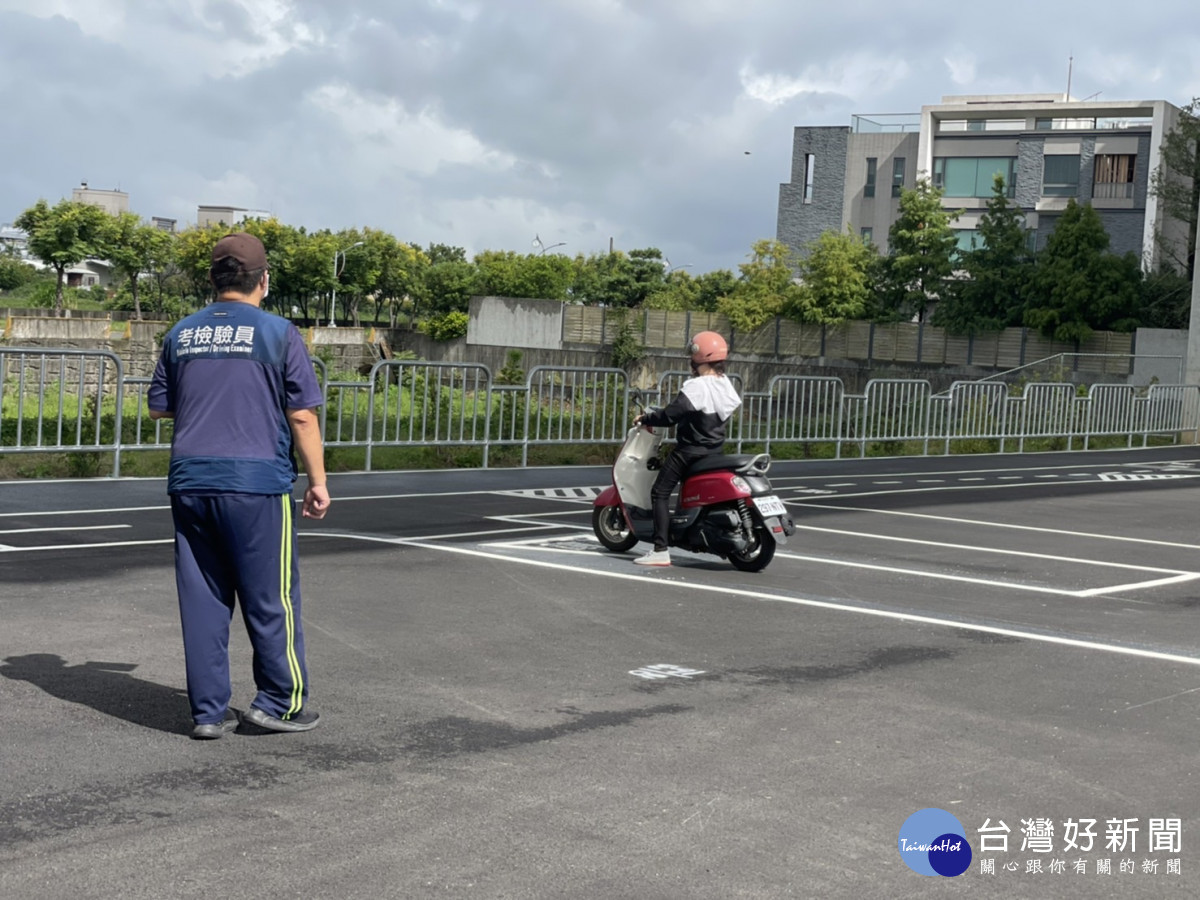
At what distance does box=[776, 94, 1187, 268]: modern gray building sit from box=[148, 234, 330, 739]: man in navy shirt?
189 ft

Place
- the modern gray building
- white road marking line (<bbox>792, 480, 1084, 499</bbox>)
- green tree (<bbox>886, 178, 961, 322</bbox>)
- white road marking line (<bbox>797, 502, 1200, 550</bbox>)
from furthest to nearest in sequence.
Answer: the modern gray building
green tree (<bbox>886, 178, 961, 322</bbox>)
white road marking line (<bbox>792, 480, 1084, 499</bbox>)
white road marking line (<bbox>797, 502, 1200, 550</bbox>)

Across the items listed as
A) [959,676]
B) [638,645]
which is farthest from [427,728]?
[959,676]

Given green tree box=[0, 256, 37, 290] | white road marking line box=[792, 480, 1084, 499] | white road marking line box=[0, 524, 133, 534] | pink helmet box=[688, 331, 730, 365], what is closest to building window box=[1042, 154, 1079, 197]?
white road marking line box=[792, 480, 1084, 499]

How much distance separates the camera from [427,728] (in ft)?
18.6

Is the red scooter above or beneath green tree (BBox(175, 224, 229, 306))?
beneath

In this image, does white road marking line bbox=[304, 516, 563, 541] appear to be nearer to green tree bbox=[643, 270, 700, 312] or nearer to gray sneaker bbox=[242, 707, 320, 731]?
gray sneaker bbox=[242, 707, 320, 731]

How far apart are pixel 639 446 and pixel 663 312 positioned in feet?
173

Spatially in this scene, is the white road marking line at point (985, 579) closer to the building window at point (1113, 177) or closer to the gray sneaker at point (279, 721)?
the gray sneaker at point (279, 721)

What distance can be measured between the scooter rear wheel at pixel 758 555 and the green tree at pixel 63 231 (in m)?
75.7

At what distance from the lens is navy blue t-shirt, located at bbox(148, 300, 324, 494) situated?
17.9 feet

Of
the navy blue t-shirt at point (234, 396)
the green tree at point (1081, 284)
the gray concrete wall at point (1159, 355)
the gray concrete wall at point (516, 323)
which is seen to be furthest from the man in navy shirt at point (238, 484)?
the gray concrete wall at point (516, 323)

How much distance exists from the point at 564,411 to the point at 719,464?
8953 mm

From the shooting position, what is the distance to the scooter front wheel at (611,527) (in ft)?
35.7

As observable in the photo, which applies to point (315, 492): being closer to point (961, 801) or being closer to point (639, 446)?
point (961, 801)
